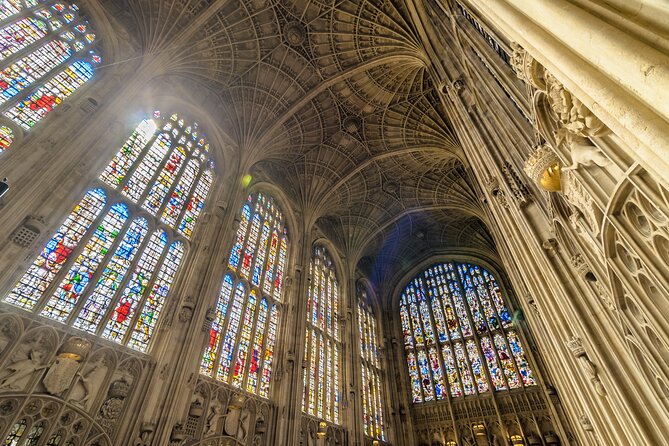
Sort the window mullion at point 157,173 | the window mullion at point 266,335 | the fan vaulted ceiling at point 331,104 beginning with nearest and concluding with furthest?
the window mullion at point 157,173 < the window mullion at point 266,335 < the fan vaulted ceiling at point 331,104

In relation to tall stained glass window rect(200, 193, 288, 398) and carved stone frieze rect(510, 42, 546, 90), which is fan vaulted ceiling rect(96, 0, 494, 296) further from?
carved stone frieze rect(510, 42, 546, 90)

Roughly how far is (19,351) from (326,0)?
50.3 ft

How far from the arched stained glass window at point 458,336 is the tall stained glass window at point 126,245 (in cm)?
1779

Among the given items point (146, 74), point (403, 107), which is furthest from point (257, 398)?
point (403, 107)

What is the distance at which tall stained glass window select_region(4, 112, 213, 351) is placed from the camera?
26.0 ft

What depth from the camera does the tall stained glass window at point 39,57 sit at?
26.7ft

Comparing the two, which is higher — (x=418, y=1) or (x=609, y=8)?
(x=418, y=1)

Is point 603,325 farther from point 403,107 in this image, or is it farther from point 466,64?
point 403,107

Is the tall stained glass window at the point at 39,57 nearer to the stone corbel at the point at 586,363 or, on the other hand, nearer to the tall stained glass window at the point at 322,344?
the stone corbel at the point at 586,363

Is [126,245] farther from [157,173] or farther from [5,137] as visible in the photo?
[5,137]

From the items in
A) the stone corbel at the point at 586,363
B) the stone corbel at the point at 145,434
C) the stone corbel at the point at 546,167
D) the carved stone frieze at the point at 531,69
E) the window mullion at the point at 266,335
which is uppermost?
the window mullion at the point at 266,335

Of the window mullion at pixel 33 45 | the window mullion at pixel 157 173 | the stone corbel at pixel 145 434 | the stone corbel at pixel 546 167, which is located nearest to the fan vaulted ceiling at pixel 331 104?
the window mullion at pixel 33 45

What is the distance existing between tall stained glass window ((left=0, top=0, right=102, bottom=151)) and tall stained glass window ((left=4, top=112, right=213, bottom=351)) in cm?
219

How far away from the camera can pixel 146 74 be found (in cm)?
1131
